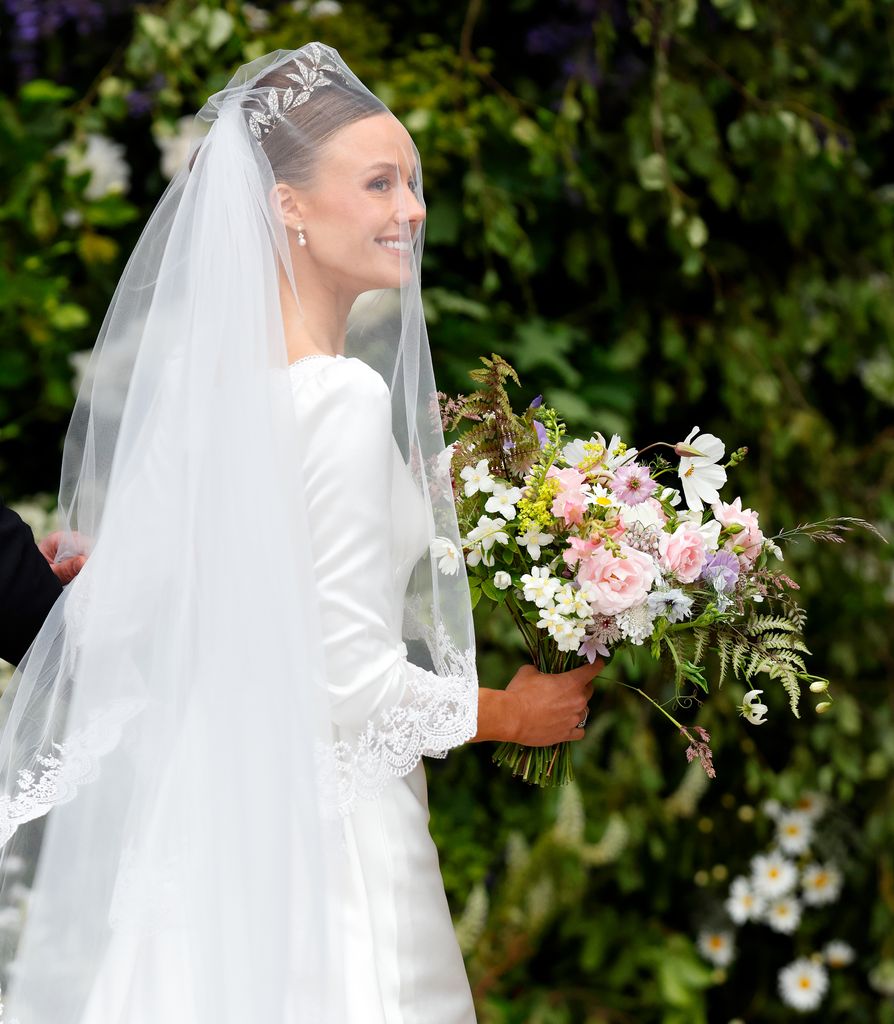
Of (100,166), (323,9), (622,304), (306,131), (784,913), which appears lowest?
(784,913)

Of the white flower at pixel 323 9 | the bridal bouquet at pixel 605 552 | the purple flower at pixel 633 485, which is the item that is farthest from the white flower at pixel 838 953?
the white flower at pixel 323 9

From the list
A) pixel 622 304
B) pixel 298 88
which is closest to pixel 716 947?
pixel 622 304

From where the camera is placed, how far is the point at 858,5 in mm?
3648

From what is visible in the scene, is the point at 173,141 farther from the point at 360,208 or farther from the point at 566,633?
the point at 566,633

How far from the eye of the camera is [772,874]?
12.0 ft

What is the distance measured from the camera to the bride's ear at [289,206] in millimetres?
1663

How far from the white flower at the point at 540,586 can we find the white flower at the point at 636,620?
9 centimetres

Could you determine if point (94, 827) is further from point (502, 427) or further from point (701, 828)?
point (701, 828)

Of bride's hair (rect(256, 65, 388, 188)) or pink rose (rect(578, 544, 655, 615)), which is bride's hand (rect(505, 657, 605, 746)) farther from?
bride's hair (rect(256, 65, 388, 188))

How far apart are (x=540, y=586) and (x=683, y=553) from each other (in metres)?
0.20

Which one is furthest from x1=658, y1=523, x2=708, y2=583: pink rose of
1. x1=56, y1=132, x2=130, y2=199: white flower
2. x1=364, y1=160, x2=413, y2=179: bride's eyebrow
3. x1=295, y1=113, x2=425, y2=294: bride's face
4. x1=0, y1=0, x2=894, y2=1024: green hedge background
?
x1=56, y1=132, x2=130, y2=199: white flower

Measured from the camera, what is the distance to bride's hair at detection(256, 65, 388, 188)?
166 centimetres

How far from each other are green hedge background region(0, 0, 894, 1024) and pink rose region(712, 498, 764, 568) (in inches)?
56.2

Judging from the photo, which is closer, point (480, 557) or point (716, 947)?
point (480, 557)
